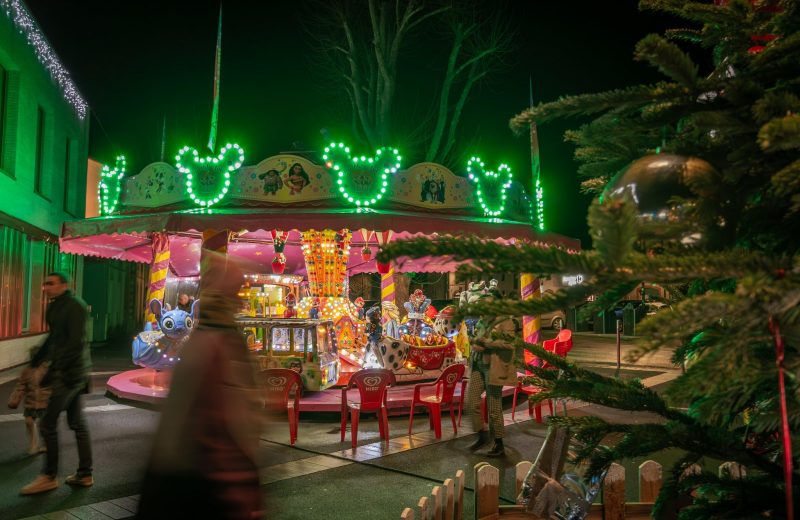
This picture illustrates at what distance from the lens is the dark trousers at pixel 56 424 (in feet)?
18.7

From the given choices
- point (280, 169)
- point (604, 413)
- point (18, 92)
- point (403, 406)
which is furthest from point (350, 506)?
point (18, 92)

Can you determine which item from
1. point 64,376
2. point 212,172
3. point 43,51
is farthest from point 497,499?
point 43,51

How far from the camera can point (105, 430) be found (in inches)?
334

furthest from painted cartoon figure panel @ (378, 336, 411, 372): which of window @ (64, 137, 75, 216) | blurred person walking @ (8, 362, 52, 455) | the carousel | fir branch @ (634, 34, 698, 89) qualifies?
window @ (64, 137, 75, 216)

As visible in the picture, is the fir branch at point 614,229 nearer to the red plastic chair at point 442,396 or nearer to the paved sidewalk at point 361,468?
the paved sidewalk at point 361,468

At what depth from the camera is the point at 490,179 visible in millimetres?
13531

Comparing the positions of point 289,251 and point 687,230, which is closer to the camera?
point 687,230

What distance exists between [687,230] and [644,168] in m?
0.23

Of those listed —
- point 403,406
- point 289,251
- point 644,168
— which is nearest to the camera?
point 644,168

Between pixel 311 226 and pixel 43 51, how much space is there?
1105 centimetres

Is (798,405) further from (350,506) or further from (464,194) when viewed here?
(464,194)

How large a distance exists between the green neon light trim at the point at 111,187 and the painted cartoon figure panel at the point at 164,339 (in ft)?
9.85

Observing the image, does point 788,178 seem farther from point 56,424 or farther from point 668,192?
point 56,424

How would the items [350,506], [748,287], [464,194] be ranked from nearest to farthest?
1. [748,287]
2. [350,506]
3. [464,194]
